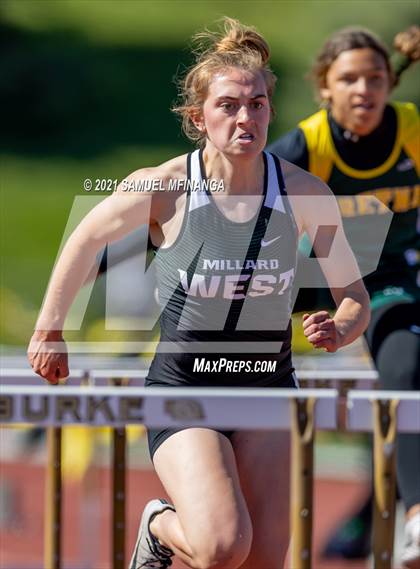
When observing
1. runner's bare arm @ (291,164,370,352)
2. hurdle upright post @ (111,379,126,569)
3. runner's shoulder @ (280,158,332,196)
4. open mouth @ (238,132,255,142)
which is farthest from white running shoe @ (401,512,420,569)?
open mouth @ (238,132,255,142)

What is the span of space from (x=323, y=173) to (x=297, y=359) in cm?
113

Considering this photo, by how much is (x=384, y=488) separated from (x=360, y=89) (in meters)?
1.60

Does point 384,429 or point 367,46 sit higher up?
point 367,46

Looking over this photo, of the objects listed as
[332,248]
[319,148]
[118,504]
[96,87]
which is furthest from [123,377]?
[96,87]

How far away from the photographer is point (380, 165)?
14.5 feet

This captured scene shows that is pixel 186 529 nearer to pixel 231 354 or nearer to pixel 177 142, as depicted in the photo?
pixel 231 354

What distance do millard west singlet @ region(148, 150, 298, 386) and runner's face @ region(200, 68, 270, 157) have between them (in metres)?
0.14

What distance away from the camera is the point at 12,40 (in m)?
19.3

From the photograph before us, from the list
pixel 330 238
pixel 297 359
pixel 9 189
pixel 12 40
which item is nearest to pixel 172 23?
pixel 12 40

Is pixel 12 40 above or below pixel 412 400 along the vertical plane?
above

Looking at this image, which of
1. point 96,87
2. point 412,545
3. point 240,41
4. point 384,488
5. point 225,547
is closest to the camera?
point 225,547

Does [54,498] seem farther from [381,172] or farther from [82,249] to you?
[381,172]

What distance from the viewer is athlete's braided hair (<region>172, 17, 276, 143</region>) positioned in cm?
316

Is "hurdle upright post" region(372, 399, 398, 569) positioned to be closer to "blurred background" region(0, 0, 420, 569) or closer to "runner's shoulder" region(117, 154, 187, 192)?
"runner's shoulder" region(117, 154, 187, 192)
